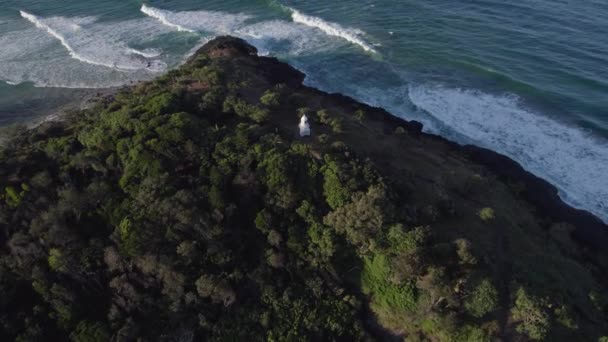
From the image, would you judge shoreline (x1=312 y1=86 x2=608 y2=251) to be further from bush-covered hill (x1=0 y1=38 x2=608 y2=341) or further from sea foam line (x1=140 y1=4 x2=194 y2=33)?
sea foam line (x1=140 y1=4 x2=194 y2=33)

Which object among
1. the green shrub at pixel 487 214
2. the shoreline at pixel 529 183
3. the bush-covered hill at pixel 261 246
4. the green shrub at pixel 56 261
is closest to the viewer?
the bush-covered hill at pixel 261 246

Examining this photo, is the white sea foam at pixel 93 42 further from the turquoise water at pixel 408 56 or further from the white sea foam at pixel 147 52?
the white sea foam at pixel 147 52

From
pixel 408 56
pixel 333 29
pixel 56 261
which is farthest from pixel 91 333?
pixel 333 29

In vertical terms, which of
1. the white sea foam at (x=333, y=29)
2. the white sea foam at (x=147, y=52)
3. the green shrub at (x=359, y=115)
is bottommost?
the white sea foam at (x=147, y=52)

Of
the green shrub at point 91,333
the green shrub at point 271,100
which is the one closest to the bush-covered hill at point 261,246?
the green shrub at point 91,333

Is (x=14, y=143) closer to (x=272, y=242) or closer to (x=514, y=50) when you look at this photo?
(x=272, y=242)

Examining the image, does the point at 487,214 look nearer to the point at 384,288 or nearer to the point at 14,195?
the point at 384,288

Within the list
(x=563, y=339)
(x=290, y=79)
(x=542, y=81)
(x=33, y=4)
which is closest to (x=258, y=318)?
(x=563, y=339)

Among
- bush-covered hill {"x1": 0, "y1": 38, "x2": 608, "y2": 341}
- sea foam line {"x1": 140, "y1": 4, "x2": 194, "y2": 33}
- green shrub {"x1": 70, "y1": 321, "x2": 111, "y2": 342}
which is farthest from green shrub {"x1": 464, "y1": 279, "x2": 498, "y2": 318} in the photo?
sea foam line {"x1": 140, "y1": 4, "x2": 194, "y2": 33}
